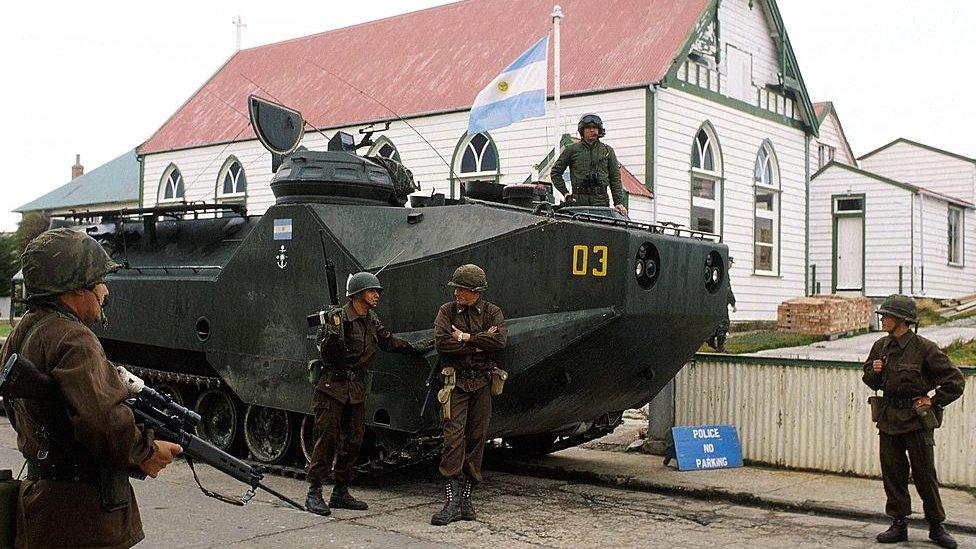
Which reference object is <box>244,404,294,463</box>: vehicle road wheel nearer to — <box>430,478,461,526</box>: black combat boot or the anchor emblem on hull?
the anchor emblem on hull

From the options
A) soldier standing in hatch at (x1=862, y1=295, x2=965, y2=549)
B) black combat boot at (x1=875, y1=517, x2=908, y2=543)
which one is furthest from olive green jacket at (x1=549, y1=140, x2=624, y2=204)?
black combat boot at (x1=875, y1=517, x2=908, y2=543)

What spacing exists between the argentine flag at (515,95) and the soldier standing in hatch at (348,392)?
781 centimetres

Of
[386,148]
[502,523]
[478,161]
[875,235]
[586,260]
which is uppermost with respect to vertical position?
[386,148]

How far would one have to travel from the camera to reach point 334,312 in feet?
26.1

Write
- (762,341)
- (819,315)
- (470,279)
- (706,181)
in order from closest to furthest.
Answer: (470,279) < (762,341) < (819,315) < (706,181)

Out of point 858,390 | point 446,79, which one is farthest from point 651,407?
point 446,79

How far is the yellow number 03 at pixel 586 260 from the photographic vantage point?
7879 mm

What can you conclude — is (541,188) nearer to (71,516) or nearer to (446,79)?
(71,516)

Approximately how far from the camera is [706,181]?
20.2 metres

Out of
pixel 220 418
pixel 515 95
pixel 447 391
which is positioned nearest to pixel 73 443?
pixel 447 391

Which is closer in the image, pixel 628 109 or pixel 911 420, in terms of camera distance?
pixel 911 420

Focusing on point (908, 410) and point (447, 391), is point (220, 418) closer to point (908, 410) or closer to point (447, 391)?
point (447, 391)

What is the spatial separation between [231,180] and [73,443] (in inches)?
895

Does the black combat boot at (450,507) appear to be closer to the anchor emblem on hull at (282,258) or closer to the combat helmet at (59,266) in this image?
the anchor emblem on hull at (282,258)
